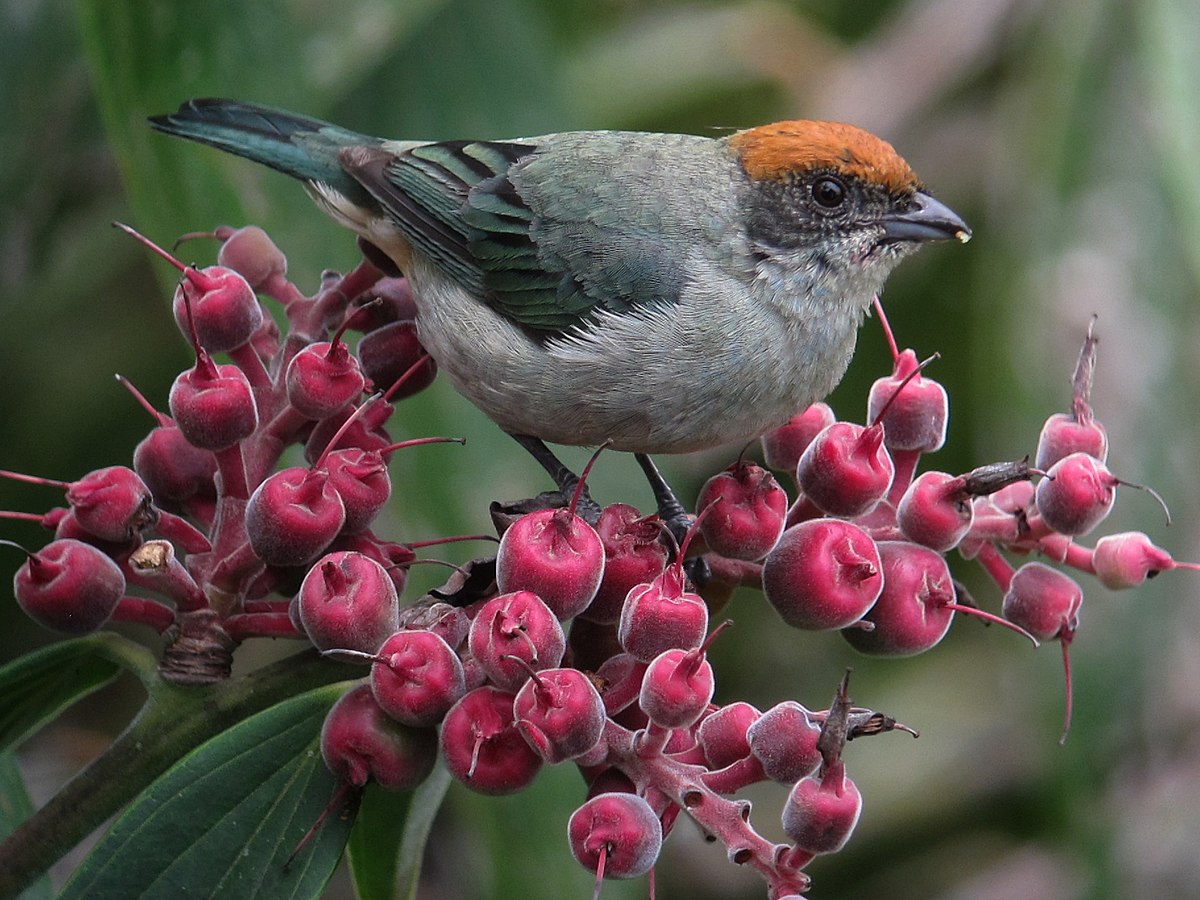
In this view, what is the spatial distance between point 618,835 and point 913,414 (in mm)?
854

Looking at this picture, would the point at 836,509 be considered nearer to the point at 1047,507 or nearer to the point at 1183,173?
the point at 1047,507

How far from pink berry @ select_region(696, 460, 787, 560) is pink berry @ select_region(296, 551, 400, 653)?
49 centimetres

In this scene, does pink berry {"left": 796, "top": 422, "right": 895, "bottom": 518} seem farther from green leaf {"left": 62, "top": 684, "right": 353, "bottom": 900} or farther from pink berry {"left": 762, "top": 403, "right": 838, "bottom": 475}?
green leaf {"left": 62, "top": 684, "right": 353, "bottom": 900}

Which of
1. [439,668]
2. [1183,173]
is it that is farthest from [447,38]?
[439,668]

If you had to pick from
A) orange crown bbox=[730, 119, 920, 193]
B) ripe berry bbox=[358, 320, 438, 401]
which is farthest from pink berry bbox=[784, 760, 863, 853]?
orange crown bbox=[730, 119, 920, 193]

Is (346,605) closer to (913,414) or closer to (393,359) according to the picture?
(393,359)

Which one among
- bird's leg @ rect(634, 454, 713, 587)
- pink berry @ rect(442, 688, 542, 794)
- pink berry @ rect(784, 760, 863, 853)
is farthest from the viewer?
bird's leg @ rect(634, 454, 713, 587)

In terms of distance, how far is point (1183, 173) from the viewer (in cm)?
303

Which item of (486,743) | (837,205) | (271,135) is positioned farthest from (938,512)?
(271,135)

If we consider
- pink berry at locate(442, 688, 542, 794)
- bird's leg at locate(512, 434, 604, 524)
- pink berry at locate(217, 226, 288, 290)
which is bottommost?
bird's leg at locate(512, 434, 604, 524)

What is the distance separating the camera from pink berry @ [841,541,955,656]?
1.90m

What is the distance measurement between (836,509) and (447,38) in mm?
2712

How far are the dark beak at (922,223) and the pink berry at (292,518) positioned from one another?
1.48 m

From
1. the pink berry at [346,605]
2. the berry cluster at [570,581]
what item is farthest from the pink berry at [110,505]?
the pink berry at [346,605]
